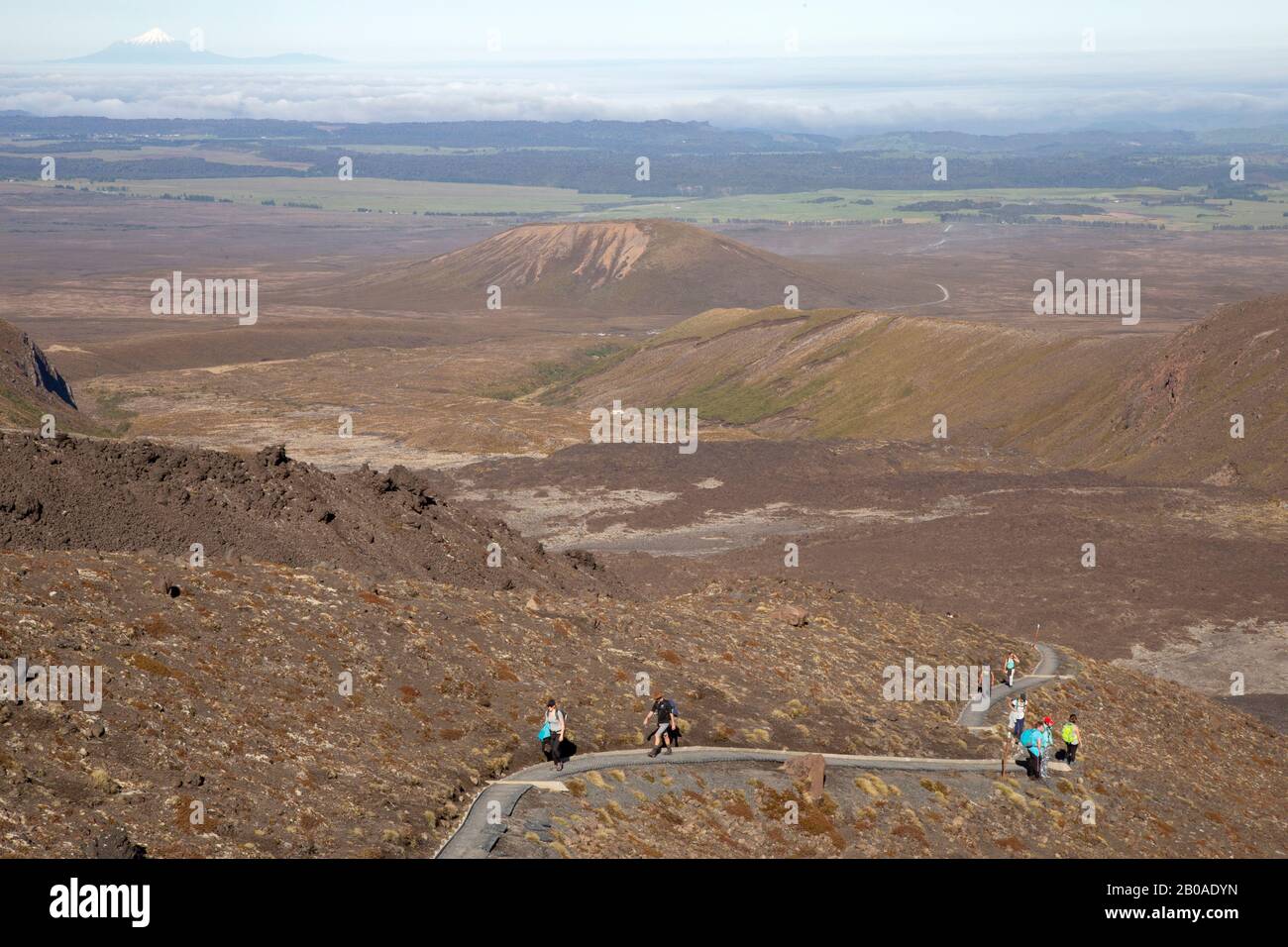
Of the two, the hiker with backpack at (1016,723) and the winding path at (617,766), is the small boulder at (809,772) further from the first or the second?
the hiker with backpack at (1016,723)

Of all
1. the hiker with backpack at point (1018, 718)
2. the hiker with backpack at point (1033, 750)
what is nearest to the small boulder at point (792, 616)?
the hiker with backpack at point (1018, 718)

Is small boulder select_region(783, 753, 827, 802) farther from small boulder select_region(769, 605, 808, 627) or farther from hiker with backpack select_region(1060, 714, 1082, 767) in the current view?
small boulder select_region(769, 605, 808, 627)

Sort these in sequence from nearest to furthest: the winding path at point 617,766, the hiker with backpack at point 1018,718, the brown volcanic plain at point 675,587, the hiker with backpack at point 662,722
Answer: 1. the winding path at point 617,766
2. the brown volcanic plain at point 675,587
3. the hiker with backpack at point 662,722
4. the hiker with backpack at point 1018,718

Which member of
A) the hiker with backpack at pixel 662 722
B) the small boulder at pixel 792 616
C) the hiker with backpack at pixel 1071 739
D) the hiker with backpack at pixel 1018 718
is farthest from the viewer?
the small boulder at pixel 792 616

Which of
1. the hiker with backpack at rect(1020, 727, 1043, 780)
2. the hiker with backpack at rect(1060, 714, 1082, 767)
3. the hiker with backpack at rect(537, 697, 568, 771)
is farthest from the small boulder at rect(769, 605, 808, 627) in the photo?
the hiker with backpack at rect(537, 697, 568, 771)

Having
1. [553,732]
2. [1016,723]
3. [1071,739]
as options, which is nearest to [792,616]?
[1016,723]

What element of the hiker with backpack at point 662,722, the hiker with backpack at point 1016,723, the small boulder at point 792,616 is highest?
the hiker with backpack at point 662,722
